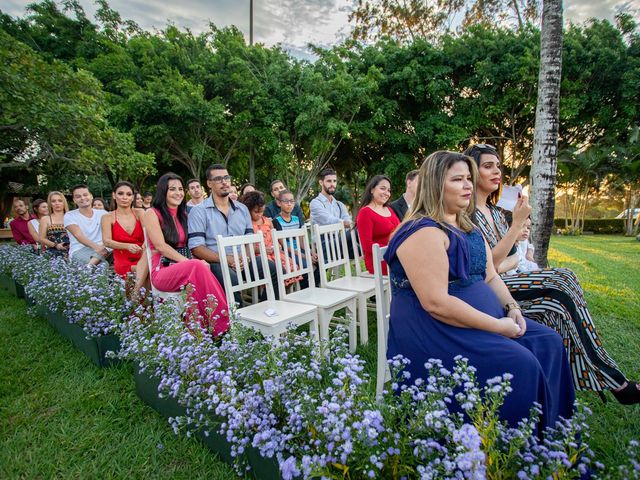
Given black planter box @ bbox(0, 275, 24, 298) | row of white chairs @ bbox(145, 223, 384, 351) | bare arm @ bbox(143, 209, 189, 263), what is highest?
bare arm @ bbox(143, 209, 189, 263)

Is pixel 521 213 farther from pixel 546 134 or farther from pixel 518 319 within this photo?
pixel 546 134

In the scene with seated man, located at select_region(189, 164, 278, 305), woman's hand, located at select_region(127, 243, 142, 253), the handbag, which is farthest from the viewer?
woman's hand, located at select_region(127, 243, 142, 253)

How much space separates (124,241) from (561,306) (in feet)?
14.7

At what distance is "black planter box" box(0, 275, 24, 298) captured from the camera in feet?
18.8

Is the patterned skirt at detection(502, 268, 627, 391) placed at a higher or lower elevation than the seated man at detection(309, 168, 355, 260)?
lower

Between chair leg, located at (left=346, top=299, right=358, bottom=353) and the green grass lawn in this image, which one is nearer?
the green grass lawn

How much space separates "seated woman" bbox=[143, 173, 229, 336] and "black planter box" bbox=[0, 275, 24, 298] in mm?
3793

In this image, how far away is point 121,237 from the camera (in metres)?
4.27

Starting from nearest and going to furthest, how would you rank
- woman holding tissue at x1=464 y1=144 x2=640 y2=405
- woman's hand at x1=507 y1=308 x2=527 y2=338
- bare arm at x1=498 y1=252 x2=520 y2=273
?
woman's hand at x1=507 y1=308 x2=527 y2=338, woman holding tissue at x1=464 y1=144 x2=640 y2=405, bare arm at x1=498 y1=252 x2=520 y2=273

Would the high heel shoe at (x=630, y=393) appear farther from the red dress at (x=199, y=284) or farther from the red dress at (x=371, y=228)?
the red dress at (x=199, y=284)

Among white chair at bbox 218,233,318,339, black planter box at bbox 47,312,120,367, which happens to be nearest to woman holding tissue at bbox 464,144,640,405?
white chair at bbox 218,233,318,339

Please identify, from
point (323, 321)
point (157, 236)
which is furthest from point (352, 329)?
point (157, 236)

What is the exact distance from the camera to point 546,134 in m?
4.62

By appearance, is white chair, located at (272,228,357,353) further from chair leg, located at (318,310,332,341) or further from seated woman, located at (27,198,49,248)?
seated woman, located at (27,198,49,248)
